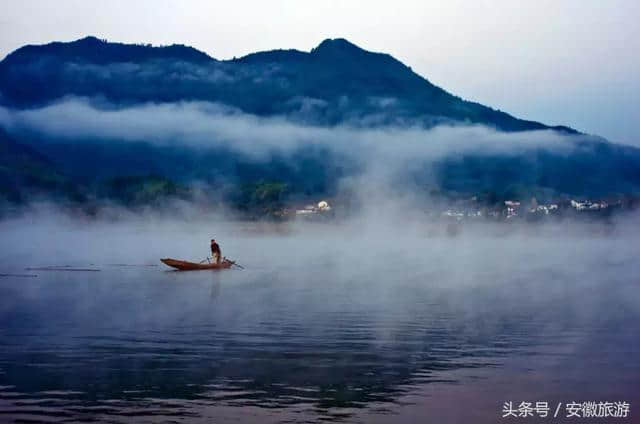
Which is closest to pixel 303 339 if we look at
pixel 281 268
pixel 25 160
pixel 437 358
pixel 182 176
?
pixel 437 358

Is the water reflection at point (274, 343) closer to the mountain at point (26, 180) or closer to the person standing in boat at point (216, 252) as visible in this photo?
the person standing in boat at point (216, 252)

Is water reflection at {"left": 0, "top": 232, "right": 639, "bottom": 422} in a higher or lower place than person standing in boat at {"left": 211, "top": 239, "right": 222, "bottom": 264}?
lower

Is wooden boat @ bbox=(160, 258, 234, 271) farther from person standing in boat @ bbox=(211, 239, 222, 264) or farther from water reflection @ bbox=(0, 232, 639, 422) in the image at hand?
water reflection @ bbox=(0, 232, 639, 422)

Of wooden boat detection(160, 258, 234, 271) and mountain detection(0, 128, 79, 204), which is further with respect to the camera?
mountain detection(0, 128, 79, 204)

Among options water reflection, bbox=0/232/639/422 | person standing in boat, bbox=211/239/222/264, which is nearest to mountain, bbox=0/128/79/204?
person standing in boat, bbox=211/239/222/264

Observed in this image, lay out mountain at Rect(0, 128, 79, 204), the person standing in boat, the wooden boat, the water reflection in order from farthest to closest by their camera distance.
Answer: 1. mountain at Rect(0, 128, 79, 204)
2. the person standing in boat
3. the wooden boat
4. the water reflection

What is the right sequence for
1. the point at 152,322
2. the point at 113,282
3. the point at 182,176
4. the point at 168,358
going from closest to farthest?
the point at 168,358, the point at 152,322, the point at 113,282, the point at 182,176

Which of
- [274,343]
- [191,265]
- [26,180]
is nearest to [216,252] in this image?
[191,265]

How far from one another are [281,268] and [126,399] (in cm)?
3559

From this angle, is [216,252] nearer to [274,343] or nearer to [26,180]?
[274,343]

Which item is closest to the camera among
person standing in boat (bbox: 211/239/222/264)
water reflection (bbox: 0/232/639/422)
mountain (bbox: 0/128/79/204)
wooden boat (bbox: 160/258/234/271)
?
water reflection (bbox: 0/232/639/422)

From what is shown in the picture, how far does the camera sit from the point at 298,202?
157 meters

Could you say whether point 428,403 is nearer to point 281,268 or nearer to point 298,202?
point 281,268

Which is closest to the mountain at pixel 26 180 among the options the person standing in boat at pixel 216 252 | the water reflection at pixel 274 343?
the person standing in boat at pixel 216 252
